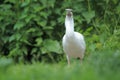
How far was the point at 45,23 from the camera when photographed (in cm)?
1220

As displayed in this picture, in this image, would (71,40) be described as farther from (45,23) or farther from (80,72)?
(80,72)

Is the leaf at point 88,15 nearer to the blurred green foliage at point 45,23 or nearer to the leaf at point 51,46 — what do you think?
the blurred green foliage at point 45,23

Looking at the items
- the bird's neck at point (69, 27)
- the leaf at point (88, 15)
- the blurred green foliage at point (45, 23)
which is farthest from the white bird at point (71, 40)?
the leaf at point (88, 15)

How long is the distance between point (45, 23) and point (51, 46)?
0.66 m

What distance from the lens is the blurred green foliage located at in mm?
11945

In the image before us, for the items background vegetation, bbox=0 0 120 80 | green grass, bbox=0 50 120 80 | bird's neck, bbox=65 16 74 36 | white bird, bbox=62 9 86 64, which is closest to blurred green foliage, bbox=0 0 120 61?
background vegetation, bbox=0 0 120 80

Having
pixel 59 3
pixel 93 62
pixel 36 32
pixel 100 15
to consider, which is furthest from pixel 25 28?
pixel 93 62

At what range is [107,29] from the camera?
11.7 meters

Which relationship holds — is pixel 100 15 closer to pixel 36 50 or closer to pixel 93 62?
pixel 36 50

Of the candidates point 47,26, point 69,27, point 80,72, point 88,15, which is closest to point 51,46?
point 47,26

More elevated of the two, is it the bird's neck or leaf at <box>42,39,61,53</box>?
the bird's neck

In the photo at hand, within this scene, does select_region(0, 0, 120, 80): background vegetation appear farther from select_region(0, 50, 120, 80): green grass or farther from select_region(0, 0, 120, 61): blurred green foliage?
select_region(0, 50, 120, 80): green grass

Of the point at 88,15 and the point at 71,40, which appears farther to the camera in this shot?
the point at 88,15

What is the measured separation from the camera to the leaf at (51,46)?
1181cm
